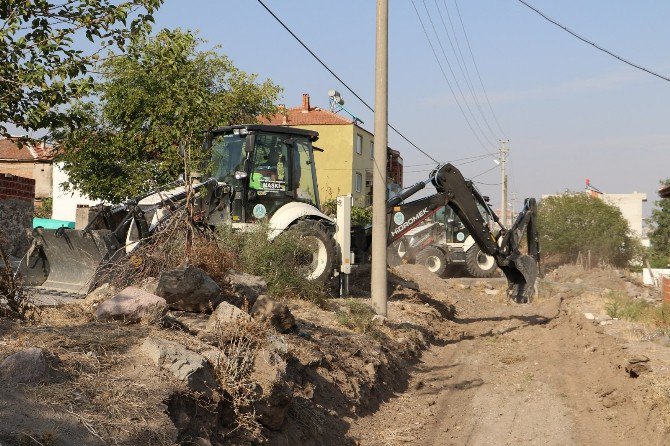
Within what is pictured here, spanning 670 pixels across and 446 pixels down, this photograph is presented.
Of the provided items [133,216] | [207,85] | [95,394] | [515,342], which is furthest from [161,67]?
[207,85]

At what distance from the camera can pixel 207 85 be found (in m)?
29.2

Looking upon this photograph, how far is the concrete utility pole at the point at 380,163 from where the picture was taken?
1495cm

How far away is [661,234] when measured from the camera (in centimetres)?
7400

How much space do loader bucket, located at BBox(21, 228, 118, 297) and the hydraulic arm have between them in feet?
24.0

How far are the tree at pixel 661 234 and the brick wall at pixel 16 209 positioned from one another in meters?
63.3

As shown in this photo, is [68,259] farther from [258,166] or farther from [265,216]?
[258,166]

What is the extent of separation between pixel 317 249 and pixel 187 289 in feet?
22.6

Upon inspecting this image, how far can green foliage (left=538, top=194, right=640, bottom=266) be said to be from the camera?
59.2m

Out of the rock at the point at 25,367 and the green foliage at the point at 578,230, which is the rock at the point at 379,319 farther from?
the green foliage at the point at 578,230

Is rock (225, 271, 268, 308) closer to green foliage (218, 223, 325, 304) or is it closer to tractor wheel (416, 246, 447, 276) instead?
green foliage (218, 223, 325, 304)

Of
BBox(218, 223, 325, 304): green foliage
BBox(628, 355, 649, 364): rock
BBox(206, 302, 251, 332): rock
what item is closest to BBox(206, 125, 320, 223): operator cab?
BBox(218, 223, 325, 304): green foliage

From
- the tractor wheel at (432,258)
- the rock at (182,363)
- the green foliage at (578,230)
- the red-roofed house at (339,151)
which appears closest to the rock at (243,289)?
the rock at (182,363)

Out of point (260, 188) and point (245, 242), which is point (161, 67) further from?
point (260, 188)

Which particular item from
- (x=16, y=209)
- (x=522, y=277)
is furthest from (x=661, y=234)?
(x=16, y=209)
